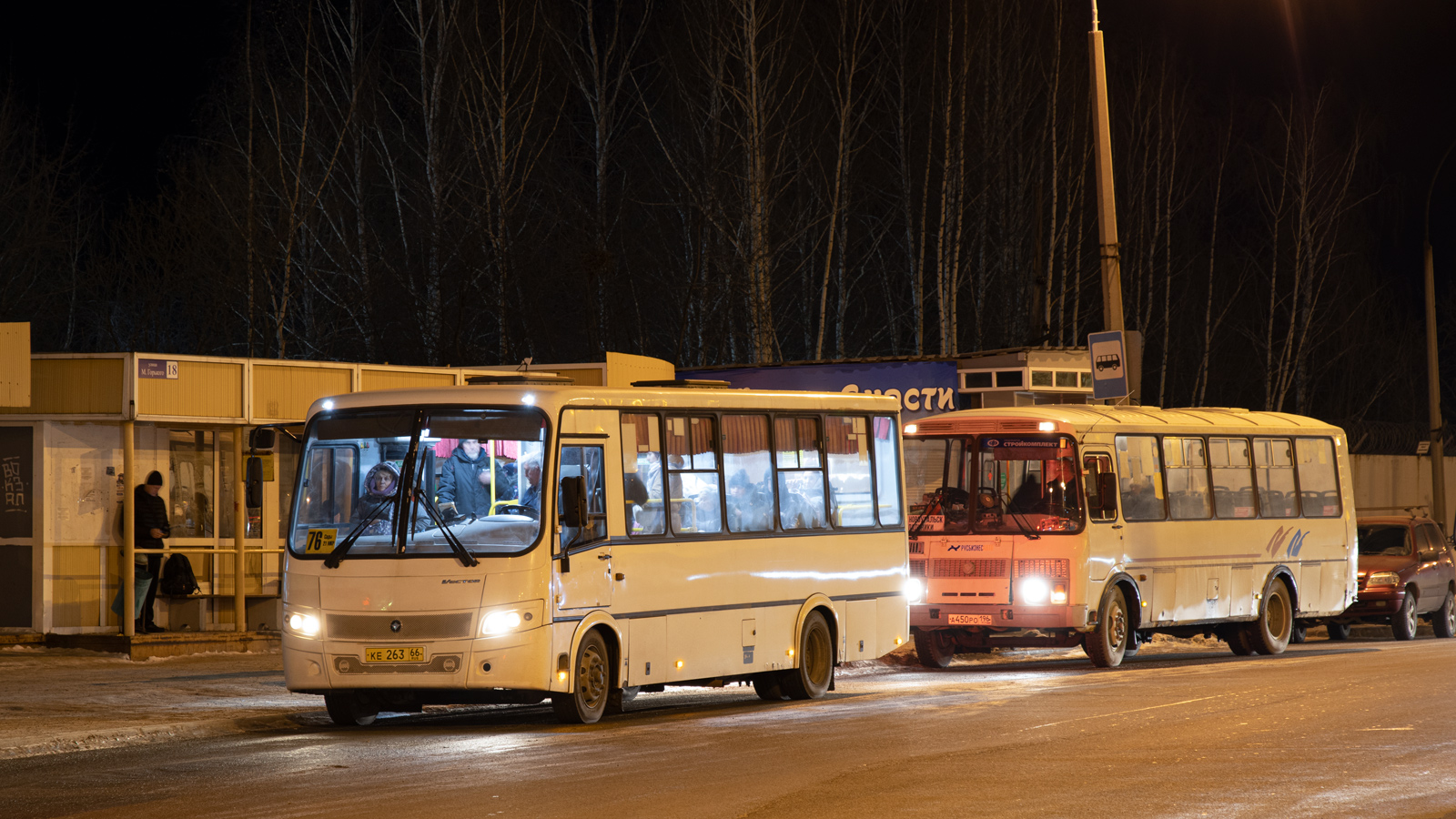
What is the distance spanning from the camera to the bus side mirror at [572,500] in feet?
45.4

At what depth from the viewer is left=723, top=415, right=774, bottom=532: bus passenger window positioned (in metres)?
16.2

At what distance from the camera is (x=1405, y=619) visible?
2802cm

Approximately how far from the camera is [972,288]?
43.5 meters

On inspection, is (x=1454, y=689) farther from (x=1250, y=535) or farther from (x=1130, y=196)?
(x=1130, y=196)

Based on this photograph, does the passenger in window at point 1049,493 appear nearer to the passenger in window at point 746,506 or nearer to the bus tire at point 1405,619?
the passenger in window at point 746,506

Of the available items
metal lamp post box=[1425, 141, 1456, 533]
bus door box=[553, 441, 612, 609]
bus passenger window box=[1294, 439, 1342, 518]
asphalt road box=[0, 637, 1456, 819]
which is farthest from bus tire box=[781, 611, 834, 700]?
metal lamp post box=[1425, 141, 1456, 533]

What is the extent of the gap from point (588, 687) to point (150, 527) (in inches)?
314

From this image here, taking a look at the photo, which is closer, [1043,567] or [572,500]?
[572,500]

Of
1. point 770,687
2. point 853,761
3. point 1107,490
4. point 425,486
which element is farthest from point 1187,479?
point 853,761

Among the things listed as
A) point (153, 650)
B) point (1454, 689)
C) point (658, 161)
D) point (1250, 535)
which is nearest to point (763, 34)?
point (658, 161)

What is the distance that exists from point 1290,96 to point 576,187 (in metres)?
21.1

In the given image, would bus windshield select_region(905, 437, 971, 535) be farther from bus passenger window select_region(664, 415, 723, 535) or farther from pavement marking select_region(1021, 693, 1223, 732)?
pavement marking select_region(1021, 693, 1223, 732)

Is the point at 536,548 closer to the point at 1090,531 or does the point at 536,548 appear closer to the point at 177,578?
the point at 1090,531

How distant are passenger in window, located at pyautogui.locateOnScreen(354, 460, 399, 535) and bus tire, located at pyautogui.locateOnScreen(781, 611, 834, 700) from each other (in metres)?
4.33
